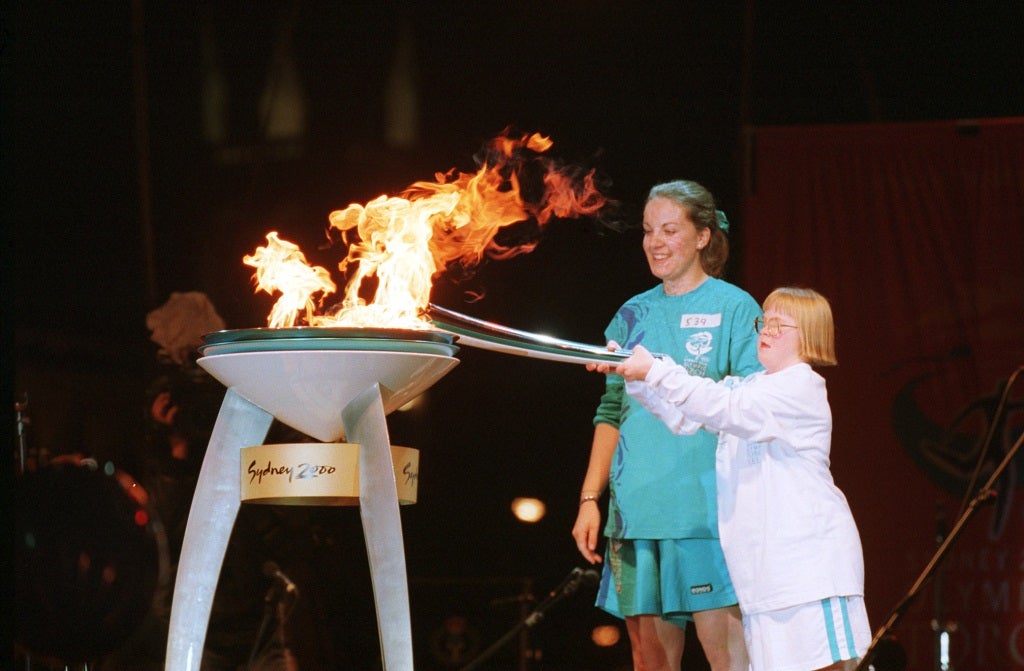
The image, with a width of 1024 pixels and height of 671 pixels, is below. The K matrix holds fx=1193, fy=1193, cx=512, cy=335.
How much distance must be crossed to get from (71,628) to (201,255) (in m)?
1.62

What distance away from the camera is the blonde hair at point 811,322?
248 cm

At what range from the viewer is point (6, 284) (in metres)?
3.43

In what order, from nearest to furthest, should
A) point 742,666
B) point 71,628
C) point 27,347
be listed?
point 742,666
point 71,628
point 27,347

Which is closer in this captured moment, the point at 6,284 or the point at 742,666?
the point at 742,666

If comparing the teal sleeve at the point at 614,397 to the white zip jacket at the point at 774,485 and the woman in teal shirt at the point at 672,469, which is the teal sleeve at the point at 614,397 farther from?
the white zip jacket at the point at 774,485

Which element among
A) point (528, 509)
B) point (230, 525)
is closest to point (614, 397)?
point (230, 525)

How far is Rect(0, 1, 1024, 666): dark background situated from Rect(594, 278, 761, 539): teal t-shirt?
1.55m

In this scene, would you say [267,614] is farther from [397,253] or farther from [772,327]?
[772,327]

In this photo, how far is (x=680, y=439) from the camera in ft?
8.39

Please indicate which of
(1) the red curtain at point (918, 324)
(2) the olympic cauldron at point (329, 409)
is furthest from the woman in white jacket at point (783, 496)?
(1) the red curtain at point (918, 324)

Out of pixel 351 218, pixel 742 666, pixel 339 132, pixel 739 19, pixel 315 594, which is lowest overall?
pixel 742 666

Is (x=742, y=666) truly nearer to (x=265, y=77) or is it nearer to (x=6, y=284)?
(x=6, y=284)

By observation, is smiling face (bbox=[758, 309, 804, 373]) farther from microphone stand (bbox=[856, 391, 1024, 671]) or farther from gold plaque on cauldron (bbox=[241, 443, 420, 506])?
gold plaque on cauldron (bbox=[241, 443, 420, 506])

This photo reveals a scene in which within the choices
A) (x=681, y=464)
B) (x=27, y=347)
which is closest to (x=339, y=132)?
(x=27, y=347)
